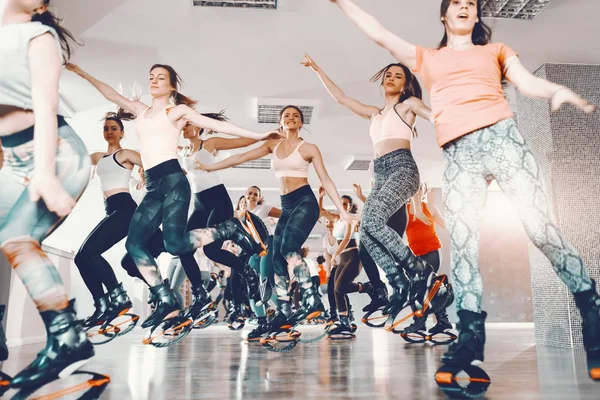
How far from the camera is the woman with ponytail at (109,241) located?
3.95m

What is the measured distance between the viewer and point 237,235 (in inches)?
166

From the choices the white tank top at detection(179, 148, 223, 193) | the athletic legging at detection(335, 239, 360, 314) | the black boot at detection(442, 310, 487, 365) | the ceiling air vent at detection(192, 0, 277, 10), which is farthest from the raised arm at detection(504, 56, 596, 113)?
the athletic legging at detection(335, 239, 360, 314)

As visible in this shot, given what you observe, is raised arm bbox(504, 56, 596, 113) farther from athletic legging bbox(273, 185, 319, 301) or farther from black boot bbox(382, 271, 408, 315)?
athletic legging bbox(273, 185, 319, 301)

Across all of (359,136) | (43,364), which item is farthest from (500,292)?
(43,364)

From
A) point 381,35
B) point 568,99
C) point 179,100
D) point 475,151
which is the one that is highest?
point 179,100

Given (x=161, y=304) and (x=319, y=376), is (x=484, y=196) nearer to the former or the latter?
(x=319, y=376)

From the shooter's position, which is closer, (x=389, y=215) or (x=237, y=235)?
(x=389, y=215)

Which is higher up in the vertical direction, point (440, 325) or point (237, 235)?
point (237, 235)

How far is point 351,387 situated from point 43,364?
102 cm

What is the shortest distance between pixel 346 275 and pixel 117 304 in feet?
8.79

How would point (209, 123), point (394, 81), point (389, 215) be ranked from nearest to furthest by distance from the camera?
point (209, 123) → point (389, 215) → point (394, 81)

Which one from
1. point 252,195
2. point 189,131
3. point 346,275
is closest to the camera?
point 189,131

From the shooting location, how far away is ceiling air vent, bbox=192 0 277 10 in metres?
4.35

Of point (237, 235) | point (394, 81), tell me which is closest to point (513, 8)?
point (394, 81)
